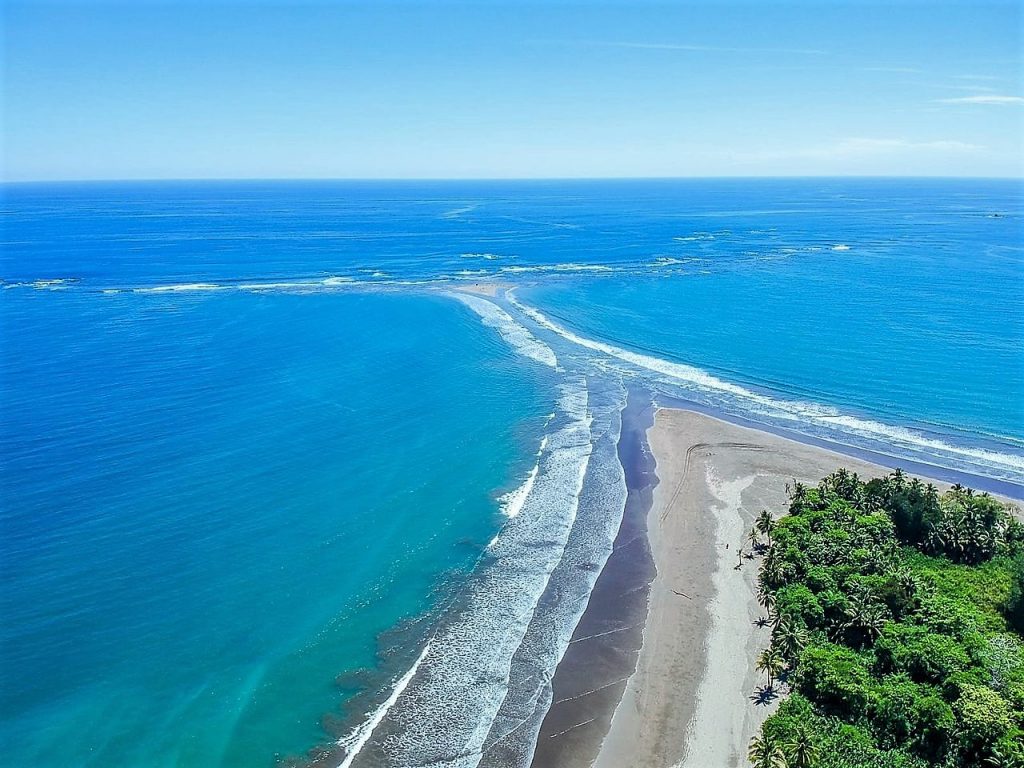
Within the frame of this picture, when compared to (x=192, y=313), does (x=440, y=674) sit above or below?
below

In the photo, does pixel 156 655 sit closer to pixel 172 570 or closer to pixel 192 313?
pixel 172 570

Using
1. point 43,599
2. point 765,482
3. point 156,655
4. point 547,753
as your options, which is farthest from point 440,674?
point 765,482

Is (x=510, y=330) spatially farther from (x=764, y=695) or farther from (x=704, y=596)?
(x=764, y=695)

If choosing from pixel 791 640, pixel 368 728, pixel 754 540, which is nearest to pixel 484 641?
pixel 368 728

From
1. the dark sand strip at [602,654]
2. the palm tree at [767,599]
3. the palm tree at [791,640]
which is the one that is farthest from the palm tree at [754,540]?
the palm tree at [791,640]

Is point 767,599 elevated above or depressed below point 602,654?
above
